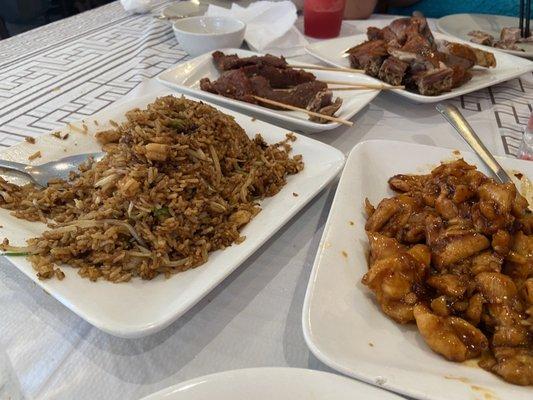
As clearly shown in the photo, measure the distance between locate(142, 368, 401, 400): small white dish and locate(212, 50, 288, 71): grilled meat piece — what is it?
70.5 inches

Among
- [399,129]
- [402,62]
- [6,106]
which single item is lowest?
[399,129]

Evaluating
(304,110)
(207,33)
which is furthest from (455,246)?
(207,33)

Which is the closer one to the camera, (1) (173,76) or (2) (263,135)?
(2) (263,135)

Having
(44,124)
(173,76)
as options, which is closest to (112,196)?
(44,124)

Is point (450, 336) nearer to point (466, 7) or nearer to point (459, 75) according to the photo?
point (459, 75)

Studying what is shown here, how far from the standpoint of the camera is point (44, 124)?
6.86 ft

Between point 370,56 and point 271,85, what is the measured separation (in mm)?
585

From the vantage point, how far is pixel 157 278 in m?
1.19

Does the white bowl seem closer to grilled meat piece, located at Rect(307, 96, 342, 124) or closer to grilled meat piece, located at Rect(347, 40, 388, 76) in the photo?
grilled meat piece, located at Rect(347, 40, 388, 76)

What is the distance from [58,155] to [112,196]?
17.6 inches

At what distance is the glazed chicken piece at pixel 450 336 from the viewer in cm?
97

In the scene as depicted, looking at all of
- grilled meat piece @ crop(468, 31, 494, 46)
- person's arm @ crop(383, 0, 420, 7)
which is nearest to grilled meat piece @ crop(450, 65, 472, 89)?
grilled meat piece @ crop(468, 31, 494, 46)

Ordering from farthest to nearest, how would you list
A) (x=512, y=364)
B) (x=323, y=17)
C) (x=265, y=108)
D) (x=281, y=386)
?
(x=323, y=17) → (x=265, y=108) → (x=512, y=364) → (x=281, y=386)

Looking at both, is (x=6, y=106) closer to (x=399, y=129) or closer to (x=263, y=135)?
(x=263, y=135)
